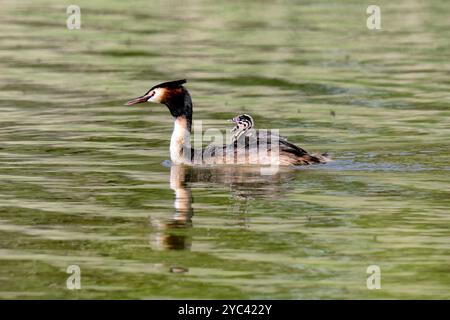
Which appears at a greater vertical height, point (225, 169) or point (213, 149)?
point (213, 149)

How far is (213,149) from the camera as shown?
1759cm

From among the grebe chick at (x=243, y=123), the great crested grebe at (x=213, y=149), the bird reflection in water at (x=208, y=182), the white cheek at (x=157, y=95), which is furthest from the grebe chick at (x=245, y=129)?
the white cheek at (x=157, y=95)

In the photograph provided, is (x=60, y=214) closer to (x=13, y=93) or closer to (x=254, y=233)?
(x=254, y=233)

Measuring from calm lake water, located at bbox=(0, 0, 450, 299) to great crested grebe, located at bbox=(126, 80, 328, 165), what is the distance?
0.22 metres

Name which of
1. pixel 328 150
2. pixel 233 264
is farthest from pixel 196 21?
pixel 233 264

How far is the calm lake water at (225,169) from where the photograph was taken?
11.7m

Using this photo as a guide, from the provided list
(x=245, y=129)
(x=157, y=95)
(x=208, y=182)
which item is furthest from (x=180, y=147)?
(x=208, y=182)

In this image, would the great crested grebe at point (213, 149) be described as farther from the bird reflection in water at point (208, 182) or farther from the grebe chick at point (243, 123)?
the grebe chick at point (243, 123)

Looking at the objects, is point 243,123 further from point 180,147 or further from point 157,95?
point 157,95

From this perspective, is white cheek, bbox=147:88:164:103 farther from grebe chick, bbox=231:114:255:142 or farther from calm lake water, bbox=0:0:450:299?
grebe chick, bbox=231:114:255:142

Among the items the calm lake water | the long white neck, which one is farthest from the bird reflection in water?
the long white neck

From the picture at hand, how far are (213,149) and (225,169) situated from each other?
45 cm

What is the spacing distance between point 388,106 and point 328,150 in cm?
452

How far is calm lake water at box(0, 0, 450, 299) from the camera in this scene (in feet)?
38.5
